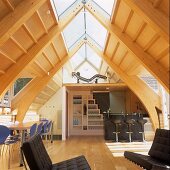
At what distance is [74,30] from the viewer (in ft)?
25.2

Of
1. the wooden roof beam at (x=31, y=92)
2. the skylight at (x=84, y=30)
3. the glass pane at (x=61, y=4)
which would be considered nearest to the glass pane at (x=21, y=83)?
the wooden roof beam at (x=31, y=92)

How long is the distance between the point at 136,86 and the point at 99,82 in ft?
6.88

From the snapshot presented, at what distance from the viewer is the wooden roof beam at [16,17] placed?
14.1 feet

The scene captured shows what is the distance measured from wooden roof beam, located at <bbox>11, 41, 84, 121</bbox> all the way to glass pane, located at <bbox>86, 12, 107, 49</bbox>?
700 mm

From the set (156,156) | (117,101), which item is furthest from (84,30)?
(117,101)

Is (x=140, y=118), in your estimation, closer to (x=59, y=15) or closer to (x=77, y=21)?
(x=77, y=21)

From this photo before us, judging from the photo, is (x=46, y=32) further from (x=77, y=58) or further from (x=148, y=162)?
(x=77, y=58)

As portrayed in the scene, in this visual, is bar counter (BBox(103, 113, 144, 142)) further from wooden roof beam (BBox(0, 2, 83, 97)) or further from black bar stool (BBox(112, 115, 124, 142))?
wooden roof beam (BBox(0, 2, 83, 97))

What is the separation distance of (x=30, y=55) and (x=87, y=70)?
224 inches

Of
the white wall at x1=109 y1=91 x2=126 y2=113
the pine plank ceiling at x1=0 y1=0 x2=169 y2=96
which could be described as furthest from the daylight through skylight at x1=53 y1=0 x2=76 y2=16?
the white wall at x1=109 y1=91 x2=126 y2=113

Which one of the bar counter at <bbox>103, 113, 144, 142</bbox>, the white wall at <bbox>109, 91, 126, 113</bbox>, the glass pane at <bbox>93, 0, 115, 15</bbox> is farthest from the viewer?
the white wall at <bbox>109, 91, 126, 113</bbox>

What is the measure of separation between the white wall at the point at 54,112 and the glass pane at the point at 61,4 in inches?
221

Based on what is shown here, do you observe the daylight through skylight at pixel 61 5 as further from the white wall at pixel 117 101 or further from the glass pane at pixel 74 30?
the white wall at pixel 117 101

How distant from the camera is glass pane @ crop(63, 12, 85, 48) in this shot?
705 centimetres
